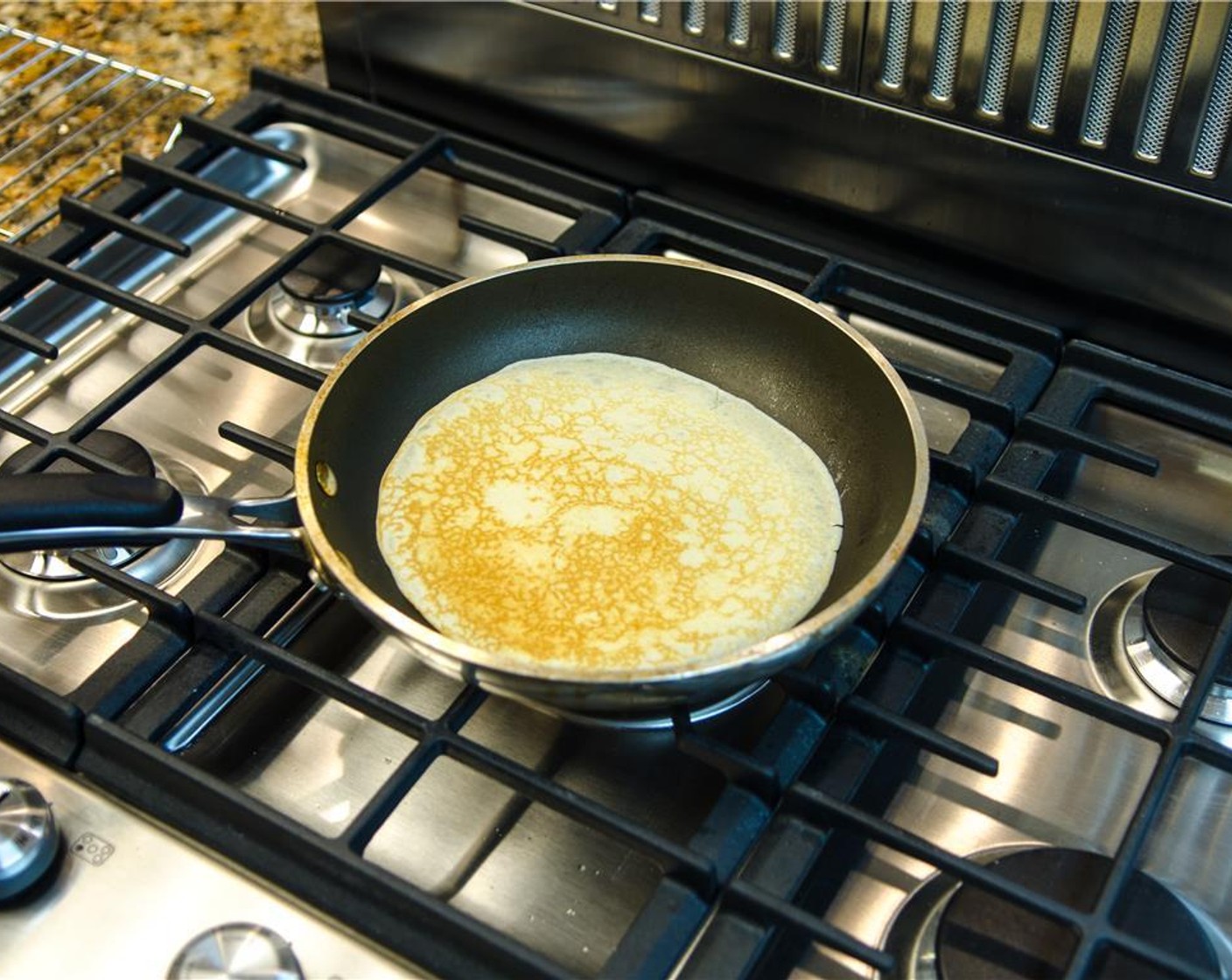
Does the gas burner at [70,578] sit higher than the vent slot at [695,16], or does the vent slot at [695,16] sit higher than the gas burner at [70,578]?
the vent slot at [695,16]

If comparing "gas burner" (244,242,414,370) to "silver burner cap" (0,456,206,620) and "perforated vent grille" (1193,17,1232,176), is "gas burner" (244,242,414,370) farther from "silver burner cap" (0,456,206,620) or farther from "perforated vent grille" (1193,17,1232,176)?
"perforated vent grille" (1193,17,1232,176)

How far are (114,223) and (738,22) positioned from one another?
415 mm

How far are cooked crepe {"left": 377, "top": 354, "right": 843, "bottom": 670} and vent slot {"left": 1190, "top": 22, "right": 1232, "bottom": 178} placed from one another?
0.27 metres

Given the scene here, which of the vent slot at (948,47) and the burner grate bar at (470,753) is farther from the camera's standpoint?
the vent slot at (948,47)

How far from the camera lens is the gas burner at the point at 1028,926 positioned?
594mm

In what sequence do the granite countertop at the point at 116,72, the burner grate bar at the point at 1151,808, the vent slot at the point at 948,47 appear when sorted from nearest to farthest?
the burner grate bar at the point at 1151,808 < the vent slot at the point at 948,47 < the granite countertop at the point at 116,72

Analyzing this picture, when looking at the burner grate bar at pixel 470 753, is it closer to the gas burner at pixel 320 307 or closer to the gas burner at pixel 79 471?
the gas burner at pixel 79 471

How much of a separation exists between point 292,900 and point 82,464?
0.91 feet

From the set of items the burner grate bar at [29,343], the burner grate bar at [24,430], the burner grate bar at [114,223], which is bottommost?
the burner grate bar at [24,430]

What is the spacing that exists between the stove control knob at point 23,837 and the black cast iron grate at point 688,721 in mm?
36

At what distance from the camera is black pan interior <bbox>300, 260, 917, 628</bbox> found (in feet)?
2.40

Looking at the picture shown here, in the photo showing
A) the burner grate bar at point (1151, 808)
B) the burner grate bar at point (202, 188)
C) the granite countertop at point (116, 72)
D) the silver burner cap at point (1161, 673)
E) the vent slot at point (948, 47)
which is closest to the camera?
the burner grate bar at point (1151, 808)

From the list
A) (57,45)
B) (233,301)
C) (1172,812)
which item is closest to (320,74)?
(57,45)

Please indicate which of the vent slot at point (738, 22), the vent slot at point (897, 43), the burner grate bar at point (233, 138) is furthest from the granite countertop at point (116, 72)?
the vent slot at point (897, 43)
